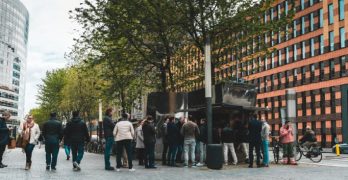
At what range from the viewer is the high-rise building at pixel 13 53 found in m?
151

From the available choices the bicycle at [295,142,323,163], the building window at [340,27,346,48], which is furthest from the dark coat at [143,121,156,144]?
the building window at [340,27,346,48]

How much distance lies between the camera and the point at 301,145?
79.9 feet

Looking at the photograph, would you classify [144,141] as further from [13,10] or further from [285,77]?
[13,10]

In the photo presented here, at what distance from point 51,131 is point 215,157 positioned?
549 centimetres

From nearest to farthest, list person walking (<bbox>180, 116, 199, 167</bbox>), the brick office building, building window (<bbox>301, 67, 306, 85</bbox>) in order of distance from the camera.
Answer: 1. person walking (<bbox>180, 116, 199, 167</bbox>)
2. the brick office building
3. building window (<bbox>301, 67, 306, 85</bbox>)

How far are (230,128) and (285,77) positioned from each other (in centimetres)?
4752

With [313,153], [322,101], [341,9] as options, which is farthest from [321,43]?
[313,153]

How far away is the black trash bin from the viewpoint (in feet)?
56.0

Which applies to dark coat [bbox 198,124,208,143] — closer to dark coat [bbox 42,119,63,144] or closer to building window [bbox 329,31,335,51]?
dark coat [bbox 42,119,63,144]

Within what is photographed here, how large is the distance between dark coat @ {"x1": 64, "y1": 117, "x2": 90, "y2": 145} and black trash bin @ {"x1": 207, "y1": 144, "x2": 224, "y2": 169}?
13.8 feet

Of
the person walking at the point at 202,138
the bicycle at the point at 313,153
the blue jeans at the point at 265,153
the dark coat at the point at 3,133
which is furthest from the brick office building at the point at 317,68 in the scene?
the dark coat at the point at 3,133

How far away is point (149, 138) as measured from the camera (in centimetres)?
1747

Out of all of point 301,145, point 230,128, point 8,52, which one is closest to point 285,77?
point 301,145

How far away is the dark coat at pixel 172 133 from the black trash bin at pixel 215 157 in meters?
1.91
